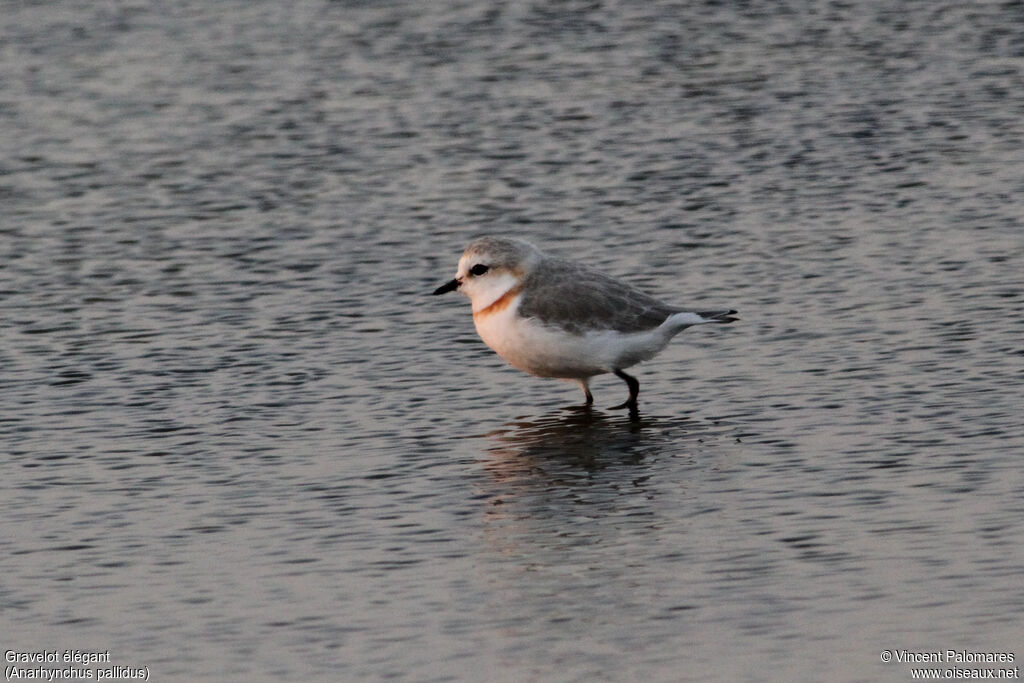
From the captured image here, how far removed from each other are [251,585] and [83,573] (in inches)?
41.0

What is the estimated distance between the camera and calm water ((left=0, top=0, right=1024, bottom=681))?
10398mm

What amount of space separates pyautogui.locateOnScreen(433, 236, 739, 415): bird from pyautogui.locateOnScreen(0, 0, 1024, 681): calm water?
421mm

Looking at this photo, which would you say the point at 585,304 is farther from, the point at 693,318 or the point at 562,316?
the point at 693,318

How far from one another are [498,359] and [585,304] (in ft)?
5.54

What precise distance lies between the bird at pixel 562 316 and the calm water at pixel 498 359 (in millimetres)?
421

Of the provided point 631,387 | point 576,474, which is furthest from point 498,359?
point 576,474

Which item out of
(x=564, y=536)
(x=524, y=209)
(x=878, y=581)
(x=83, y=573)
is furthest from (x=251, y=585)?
(x=524, y=209)

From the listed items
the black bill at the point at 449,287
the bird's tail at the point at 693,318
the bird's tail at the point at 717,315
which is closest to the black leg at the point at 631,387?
the bird's tail at the point at 693,318

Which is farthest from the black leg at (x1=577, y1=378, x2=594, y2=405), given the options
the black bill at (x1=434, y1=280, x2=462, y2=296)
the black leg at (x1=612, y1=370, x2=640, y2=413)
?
the black bill at (x1=434, y1=280, x2=462, y2=296)

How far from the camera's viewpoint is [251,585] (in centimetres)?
1101

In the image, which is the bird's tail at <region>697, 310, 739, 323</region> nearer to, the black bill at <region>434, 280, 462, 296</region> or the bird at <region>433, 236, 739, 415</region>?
the bird at <region>433, 236, 739, 415</region>

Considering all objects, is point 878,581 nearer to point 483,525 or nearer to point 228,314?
point 483,525

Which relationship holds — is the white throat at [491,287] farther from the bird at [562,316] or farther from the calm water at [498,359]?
the calm water at [498,359]

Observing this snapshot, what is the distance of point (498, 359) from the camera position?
641 inches
